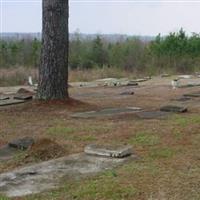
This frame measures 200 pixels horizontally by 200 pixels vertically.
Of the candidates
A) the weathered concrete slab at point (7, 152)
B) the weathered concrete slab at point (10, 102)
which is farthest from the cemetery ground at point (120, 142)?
the weathered concrete slab at point (10, 102)

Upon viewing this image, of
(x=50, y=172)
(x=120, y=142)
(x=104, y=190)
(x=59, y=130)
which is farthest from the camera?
(x=59, y=130)

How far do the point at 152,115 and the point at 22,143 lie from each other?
106 inches

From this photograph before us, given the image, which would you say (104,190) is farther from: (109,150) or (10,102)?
(10,102)

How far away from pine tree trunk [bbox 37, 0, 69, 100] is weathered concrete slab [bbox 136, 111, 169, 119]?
1.74 m

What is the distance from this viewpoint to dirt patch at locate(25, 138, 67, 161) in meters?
5.25

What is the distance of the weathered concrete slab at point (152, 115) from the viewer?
7.75 meters

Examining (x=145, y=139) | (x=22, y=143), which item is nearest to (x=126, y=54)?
(x=145, y=139)

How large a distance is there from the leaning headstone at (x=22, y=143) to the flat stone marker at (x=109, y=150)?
70cm

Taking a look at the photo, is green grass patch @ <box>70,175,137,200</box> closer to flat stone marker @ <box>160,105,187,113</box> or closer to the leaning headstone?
the leaning headstone

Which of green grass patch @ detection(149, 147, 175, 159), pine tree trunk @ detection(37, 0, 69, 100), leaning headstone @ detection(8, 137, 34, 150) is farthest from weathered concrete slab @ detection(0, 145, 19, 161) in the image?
pine tree trunk @ detection(37, 0, 69, 100)

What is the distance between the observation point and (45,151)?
534 centimetres

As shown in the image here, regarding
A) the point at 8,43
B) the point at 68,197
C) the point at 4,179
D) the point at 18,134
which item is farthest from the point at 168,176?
the point at 8,43

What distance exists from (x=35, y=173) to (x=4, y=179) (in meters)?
0.29

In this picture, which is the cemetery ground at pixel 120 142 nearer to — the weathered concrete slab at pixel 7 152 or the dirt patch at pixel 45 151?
the dirt patch at pixel 45 151
